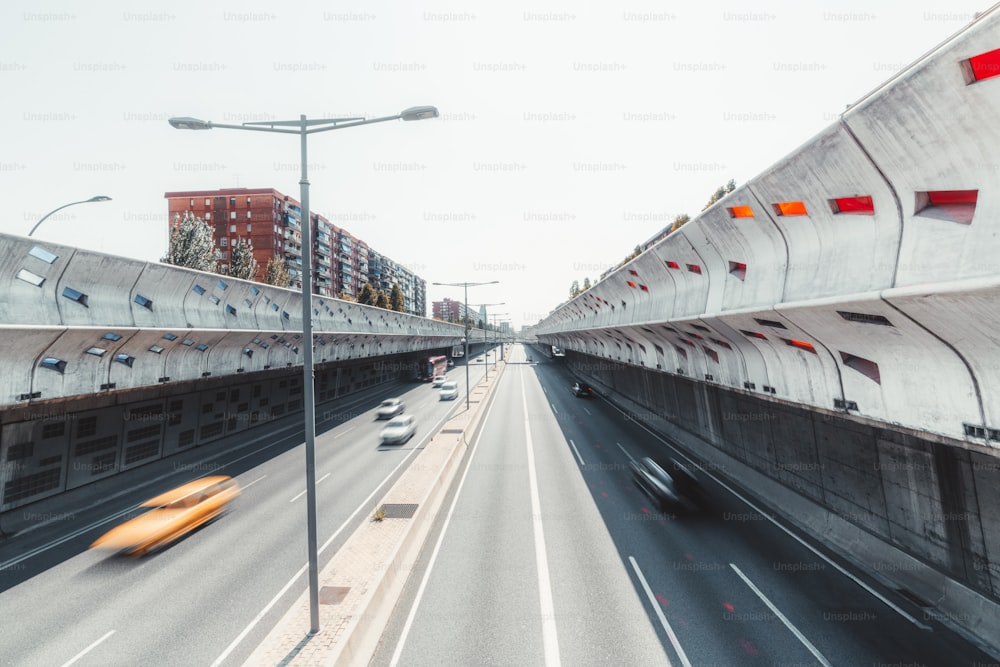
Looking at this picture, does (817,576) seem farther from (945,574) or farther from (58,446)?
(58,446)

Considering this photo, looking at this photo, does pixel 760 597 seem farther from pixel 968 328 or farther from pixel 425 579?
pixel 425 579

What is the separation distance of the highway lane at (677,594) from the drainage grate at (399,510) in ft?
5.26

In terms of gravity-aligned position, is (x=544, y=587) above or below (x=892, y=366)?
below

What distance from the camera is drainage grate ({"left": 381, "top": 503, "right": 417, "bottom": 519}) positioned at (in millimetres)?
12874

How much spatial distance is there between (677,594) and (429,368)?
1920 inches

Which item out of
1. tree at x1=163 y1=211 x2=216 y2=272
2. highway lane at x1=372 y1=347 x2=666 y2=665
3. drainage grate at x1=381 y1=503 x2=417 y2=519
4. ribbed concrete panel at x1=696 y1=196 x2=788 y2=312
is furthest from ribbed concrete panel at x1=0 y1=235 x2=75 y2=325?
tree at x1=163 y1=211 x2=216 y2=272

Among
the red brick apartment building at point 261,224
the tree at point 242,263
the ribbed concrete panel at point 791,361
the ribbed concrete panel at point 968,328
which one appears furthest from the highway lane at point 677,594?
the red brick apartment building at point 261,224

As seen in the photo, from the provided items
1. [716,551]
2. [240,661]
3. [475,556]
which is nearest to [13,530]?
[240,661]

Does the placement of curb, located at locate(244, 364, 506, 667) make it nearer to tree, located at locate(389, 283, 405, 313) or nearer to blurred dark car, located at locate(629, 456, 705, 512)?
blurred dark car, located at locate(629, 456, 705, 512)

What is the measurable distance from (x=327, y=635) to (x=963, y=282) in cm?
1202

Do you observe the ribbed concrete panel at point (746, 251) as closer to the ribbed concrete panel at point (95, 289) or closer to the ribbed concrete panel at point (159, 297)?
the ribbed concrete panel at point (95, 289)

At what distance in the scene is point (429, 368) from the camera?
5578 cm

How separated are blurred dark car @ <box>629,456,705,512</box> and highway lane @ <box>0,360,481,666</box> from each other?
1086 cm

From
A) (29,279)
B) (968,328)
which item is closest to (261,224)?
(29,279)
